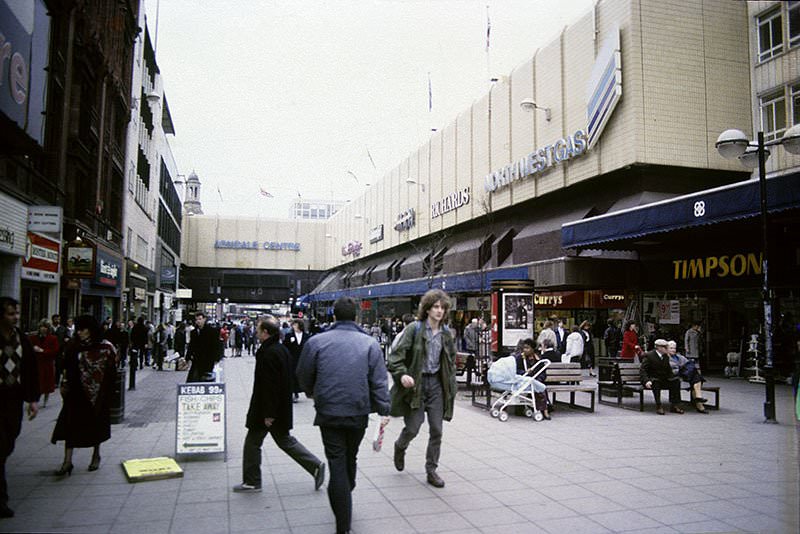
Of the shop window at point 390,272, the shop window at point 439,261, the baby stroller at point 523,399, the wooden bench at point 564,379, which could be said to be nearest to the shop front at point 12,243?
the baby stroller at point 523,399

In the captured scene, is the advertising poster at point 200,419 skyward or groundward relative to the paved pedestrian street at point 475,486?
skyward

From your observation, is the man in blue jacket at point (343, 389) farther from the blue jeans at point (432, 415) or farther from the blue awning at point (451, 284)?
the blue awning at point (451, 284)

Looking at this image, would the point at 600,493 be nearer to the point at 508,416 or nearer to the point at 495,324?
the point at 508,416

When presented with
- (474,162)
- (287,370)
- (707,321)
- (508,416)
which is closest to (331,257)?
(474,162)

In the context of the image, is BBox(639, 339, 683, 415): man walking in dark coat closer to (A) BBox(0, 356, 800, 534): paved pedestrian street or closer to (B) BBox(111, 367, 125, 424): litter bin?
(A) BBox(0, 356, 800, 534): paved pedestrian street

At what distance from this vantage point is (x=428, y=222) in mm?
38438

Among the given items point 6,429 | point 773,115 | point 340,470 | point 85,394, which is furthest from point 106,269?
point 773,115

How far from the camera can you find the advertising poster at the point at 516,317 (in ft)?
55.6

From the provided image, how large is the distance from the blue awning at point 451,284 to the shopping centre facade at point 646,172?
0.11 meters

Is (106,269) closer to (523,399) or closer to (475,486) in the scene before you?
(523,399)

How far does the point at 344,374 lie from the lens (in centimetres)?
488

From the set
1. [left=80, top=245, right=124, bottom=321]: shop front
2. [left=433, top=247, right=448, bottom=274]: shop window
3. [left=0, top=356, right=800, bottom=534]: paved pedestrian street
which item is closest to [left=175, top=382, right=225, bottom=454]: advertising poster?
[left=0, top=356, right=800, bottom=534]: paved pedestrian street

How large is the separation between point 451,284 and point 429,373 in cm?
2349

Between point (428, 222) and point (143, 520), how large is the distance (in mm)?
33816
